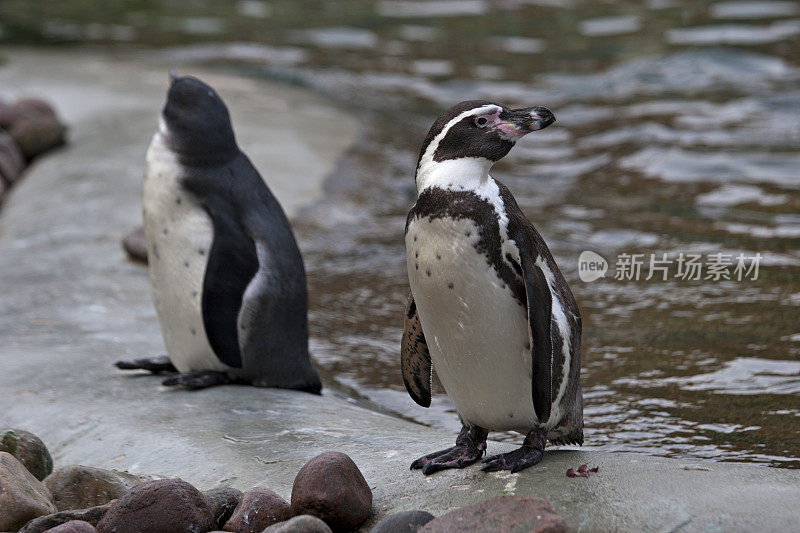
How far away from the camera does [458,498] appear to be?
276 cm

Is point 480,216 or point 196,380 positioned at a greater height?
point 480,216

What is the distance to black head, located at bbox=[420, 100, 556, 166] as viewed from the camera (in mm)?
2816

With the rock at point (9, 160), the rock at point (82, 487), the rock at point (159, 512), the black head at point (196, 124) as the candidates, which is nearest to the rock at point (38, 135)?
the rock at point (9, 160)

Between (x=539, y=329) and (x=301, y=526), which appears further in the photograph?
(x=539, y=329)

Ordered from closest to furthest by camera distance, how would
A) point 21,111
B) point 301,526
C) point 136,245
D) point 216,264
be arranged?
point 301,526
point 216,264
point 136,245
point 21,111

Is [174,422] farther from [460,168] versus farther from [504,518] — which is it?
[504,518]

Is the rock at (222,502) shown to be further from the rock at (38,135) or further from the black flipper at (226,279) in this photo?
the rock at (38,135)

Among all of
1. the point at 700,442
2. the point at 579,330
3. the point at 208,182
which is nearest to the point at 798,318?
the point at 700,442

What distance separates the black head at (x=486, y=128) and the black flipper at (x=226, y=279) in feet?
5.20

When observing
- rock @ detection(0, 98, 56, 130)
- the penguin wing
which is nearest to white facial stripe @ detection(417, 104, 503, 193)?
the penguin wing

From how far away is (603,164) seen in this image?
9.38 meters

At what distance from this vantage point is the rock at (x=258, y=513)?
8.90 feet

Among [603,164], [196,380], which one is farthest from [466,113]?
[603,164]

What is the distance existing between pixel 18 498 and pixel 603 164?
7.35 meters
